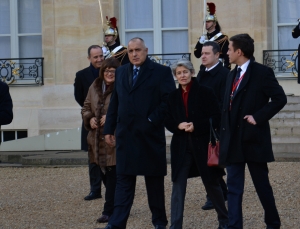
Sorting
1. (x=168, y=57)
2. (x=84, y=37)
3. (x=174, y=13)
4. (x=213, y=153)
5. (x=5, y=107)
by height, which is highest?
(x=174, y=13)

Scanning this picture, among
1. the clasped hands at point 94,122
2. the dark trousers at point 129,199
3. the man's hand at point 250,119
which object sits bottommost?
the dark trousers at point 129,199

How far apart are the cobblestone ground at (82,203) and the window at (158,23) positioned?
514 centimetres

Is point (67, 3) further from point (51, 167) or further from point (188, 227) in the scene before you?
point (188, 227)

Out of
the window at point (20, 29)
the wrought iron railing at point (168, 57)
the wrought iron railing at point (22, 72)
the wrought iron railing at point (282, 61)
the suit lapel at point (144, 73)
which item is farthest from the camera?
the window at point (20, 29)

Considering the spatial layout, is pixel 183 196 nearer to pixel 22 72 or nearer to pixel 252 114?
pixel 252 114

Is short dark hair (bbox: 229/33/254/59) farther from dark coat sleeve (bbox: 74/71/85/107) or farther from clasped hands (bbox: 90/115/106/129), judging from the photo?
dark coat sleeve (bbox: 74/71/85/107)

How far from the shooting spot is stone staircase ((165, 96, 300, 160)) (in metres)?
13.9

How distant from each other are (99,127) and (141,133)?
3.78 feet

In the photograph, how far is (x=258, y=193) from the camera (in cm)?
746

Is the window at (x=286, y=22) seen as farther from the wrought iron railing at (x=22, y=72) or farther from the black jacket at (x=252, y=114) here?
the black jacket at (x=252, y=114)

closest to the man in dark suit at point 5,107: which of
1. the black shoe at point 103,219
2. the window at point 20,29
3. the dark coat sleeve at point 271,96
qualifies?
the black shoe at point 103,219

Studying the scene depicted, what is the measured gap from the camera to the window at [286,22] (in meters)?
17.0

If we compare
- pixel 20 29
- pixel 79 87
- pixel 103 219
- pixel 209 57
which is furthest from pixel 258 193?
pixel 20 29

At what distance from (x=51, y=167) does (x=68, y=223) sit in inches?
205
